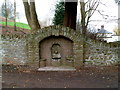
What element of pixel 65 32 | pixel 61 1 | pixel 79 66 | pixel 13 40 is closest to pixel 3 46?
pixel 13 40

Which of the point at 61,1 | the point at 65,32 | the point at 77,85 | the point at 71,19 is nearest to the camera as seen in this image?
the point at 77,85

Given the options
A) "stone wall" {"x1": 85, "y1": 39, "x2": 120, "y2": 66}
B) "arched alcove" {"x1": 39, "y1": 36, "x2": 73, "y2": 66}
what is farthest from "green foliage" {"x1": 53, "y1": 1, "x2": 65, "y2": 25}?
"stone wall" {"x1": 85, "y1": 39, "x2": 120, "y2": 66}

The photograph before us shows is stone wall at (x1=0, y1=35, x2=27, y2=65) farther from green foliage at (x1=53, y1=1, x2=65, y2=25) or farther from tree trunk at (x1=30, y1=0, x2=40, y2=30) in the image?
green foliage at (x1=53, y1=1, x2=65, y2=25)

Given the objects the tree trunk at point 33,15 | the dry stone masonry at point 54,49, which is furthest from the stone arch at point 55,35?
the tree trunk at point 33,15

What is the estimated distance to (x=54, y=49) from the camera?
9797mm

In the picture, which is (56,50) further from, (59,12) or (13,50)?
(59,12)

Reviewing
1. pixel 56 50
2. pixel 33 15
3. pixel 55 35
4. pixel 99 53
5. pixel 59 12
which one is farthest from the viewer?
pixel 59 12

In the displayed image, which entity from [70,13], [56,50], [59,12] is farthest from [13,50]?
[59,12]

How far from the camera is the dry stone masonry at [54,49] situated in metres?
9.37

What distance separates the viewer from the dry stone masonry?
9.37 meters

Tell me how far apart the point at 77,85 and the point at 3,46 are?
218 inches

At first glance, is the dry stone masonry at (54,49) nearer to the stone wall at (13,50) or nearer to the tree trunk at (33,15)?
the stone wall at (13,50)

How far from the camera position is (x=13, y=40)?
9.74 metres

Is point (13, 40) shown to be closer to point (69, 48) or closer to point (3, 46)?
point (3, 46)
